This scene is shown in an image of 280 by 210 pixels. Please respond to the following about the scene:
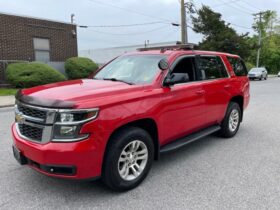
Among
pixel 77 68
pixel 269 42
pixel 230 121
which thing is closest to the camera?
pixel 230 121

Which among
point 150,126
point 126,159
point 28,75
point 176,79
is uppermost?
point 28,75

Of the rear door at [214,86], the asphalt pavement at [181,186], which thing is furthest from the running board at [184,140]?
the asphalt pavement at [181,186]

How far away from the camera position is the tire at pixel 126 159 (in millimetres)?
3152

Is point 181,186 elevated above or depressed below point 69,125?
below

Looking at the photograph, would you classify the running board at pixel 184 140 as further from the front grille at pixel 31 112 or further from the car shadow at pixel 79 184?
the front grille at pixel 31 112

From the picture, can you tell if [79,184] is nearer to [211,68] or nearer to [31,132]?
[31,132]

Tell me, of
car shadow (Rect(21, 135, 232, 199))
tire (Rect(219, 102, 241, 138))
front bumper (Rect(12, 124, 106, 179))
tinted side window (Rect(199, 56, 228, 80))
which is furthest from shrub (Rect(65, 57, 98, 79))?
front bumper (Rect(12, 124, 106, 179))

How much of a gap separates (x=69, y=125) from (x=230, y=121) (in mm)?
3953

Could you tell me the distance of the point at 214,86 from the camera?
195 inches

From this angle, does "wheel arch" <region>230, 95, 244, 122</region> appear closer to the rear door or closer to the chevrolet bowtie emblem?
the rear door

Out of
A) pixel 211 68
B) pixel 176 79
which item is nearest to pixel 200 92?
pixel 176 79

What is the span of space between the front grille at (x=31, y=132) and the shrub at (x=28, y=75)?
36.8 feet

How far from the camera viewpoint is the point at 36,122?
3.04 meters

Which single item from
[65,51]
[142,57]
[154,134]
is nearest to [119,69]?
[142,57]
